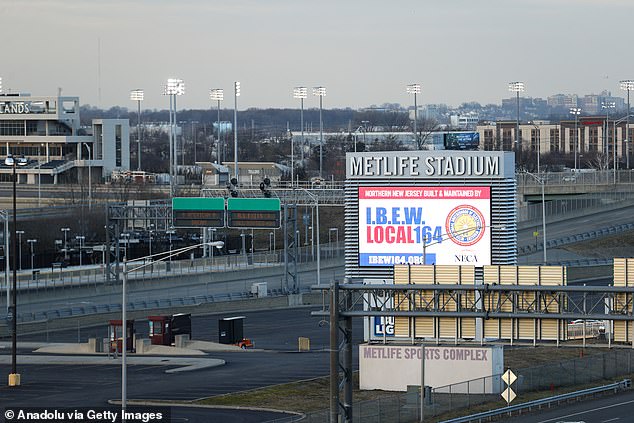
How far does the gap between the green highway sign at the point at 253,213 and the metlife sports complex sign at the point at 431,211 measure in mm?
28469

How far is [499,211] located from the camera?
199 ft

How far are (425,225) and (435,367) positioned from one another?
29.1 feet

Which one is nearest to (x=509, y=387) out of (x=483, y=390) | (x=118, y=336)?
(x=483, y=390)

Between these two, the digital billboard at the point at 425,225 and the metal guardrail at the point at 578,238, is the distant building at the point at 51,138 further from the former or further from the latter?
the digital billboard at the point at 425,225

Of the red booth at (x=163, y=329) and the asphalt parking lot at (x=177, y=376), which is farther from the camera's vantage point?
the red booth at (x=163, y=329)

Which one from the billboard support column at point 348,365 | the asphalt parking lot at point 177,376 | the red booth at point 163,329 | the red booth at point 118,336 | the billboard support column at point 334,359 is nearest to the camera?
the billboard support column at point 334,359

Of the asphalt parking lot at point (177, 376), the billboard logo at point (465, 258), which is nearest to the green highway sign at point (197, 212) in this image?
the asphalt parking lot at point (177, 376)

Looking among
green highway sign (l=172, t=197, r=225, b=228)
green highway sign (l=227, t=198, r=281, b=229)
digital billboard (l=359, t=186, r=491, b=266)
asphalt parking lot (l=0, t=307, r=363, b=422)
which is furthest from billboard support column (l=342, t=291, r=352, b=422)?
green highway sign (l=172, t=197, r=225, b=228)

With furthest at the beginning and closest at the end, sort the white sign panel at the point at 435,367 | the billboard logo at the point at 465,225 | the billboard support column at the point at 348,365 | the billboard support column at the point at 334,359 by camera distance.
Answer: the billboard logo at the point at 465,225, the white sign panel at the point at 435,367, the billboard support column at the point at 348,365, the billboard support column at the point at 334,359

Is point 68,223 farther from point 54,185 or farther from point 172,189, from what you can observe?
point 54,185

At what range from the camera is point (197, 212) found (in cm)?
9150

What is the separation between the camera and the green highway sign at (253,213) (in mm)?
90875

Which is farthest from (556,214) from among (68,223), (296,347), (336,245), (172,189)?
(296,347)

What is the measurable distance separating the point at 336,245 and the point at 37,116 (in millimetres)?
85011
